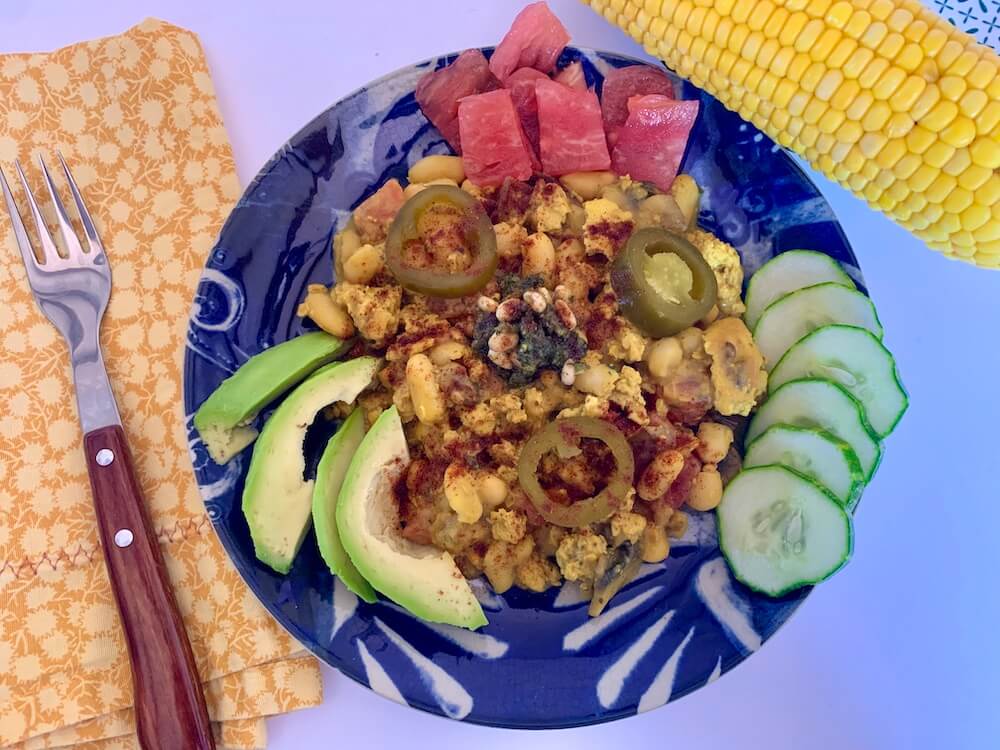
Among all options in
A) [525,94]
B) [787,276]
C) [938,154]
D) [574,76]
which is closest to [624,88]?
[574,76]

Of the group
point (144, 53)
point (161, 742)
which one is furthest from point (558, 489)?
point (144, 53)

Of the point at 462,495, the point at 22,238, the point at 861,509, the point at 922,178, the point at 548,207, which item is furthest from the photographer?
the point at 861,509

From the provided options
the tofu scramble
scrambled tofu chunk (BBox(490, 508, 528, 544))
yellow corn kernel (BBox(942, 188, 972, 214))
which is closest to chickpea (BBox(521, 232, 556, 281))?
the tofu scramble

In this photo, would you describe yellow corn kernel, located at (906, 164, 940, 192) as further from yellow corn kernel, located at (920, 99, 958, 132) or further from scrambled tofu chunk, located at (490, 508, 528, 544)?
scrambled tofu chunk, located at (490, 508, 528, 544)

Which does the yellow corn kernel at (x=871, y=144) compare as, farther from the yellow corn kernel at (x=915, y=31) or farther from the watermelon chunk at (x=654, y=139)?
the watermelon chunk at (x=654, y=139)

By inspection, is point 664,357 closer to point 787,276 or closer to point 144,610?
point 787,276

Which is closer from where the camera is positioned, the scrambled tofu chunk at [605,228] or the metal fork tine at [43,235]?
the scrambled tofu chunk at [605,228]

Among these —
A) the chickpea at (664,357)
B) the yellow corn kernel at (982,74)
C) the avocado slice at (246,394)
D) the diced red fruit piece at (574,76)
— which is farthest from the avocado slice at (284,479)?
the yellow corn kernel at (982,74)
